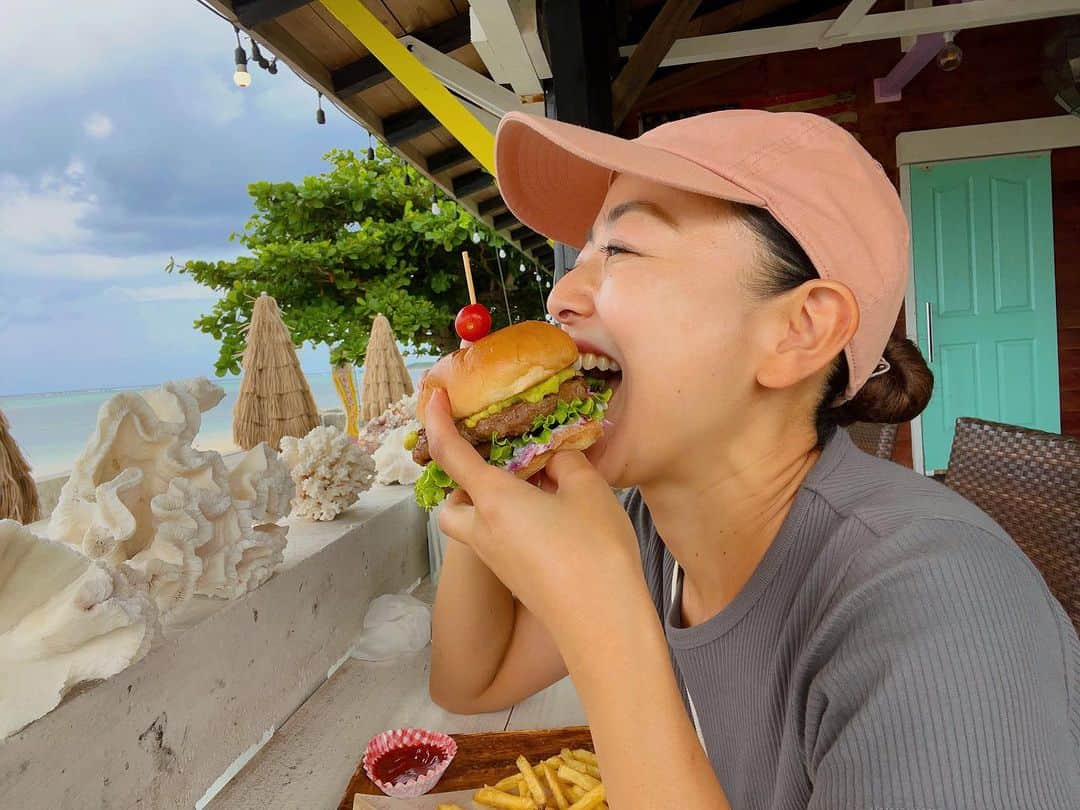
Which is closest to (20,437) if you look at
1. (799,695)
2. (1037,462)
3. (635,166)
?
(635,166)

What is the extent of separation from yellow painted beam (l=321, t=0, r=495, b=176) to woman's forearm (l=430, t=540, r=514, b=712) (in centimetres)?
152

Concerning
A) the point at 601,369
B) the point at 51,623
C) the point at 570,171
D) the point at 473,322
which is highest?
the point at 570,171

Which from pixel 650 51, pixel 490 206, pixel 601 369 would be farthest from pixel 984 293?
pixel 601 369

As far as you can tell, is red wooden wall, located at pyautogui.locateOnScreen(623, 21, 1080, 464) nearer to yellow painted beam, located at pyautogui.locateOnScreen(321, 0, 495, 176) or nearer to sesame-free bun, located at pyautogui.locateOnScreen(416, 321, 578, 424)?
yellow painted beam, located at pyautogui.locateOnScreen(321, 0, 495, 176)

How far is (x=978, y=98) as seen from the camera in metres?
6.05

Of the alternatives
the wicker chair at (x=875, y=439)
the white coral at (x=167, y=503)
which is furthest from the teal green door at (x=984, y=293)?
the white coral at (x=167, y=503)

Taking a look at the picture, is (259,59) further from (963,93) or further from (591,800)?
(963,93)

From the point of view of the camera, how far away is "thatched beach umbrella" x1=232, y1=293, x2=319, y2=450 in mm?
3088

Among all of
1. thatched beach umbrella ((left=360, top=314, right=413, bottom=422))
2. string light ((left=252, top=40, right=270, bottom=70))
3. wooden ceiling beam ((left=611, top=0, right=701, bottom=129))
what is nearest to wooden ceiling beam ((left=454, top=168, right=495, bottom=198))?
thatched beach umbrella ((left=360, top=314, right=413, bottom=422))

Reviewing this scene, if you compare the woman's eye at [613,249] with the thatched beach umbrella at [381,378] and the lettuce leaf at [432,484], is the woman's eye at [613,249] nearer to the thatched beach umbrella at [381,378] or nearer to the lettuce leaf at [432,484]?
the lettuce leaf at [432,484]

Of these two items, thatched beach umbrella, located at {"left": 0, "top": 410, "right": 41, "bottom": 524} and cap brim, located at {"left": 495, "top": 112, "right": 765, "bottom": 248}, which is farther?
thatched beach umbrella, located at {"left": 0, "top": 410, "right": 41, "bottom": 524}

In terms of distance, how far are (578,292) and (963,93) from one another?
6369mm

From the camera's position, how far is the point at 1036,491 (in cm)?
200

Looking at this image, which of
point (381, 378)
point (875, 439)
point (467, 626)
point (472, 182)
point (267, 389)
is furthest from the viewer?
point (472, 182)
